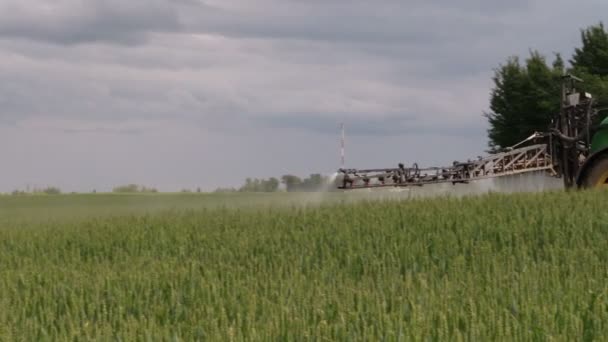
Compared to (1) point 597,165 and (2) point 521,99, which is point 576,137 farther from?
(2) point 521,99

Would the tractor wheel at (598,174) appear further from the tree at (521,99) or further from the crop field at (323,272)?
the tree at (521,99)

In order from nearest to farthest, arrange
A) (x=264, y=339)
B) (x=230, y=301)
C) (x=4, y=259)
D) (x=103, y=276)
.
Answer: (x=264, y=339), (x=230, y=301), (x=103, y=276), (x=4, y=259)

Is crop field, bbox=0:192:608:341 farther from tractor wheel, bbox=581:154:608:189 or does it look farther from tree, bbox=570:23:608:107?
tree, bbox=570:23:608:107

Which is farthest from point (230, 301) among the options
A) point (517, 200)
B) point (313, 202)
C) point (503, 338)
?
point (313, 202)

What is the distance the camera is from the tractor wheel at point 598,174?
527 inches

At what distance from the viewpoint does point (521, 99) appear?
3672cm

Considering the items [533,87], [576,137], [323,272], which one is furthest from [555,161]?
[533,87]

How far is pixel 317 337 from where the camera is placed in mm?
4562

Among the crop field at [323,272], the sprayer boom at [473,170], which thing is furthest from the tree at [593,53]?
the crop field at [323,272]

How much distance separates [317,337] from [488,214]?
25.0ft

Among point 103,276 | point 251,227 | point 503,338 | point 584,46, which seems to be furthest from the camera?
point 584,46

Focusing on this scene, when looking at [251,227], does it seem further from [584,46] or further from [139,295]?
[584,46]

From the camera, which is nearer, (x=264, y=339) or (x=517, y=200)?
(x=264, y=339)

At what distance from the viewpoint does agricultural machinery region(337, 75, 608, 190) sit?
539 inches
